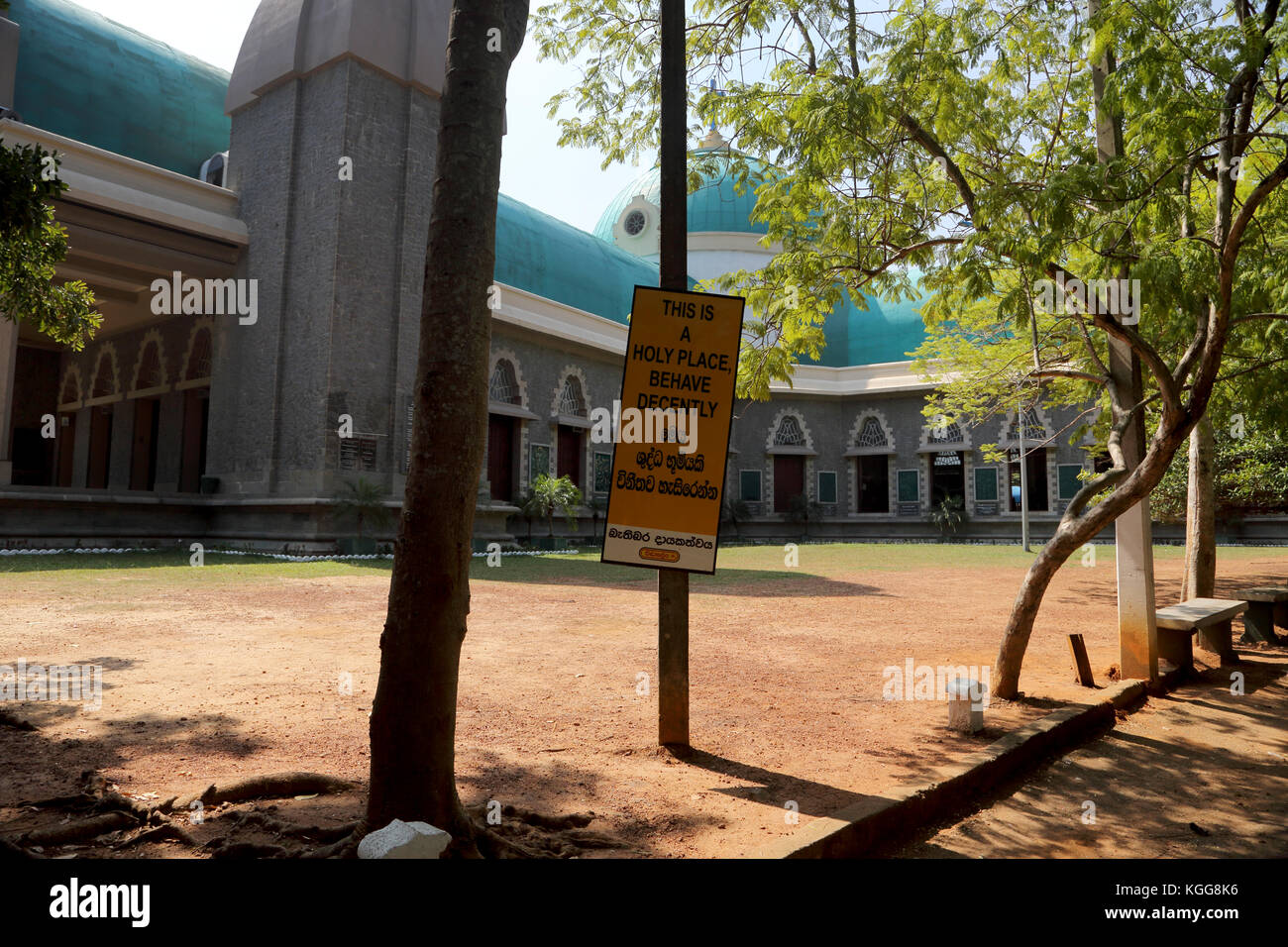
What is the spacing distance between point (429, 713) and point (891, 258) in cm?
604

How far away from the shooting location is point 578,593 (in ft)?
41.5

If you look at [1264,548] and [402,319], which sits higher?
[402,319]

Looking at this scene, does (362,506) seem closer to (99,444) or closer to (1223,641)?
(1223,641)

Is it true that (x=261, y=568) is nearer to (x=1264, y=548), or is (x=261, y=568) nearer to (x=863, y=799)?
(x=863, y=799)

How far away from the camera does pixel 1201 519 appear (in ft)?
33.1

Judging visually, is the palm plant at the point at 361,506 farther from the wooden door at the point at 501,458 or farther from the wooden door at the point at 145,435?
the wooden door at the point at 145,435

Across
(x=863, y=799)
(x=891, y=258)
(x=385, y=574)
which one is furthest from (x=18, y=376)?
(x=863, y=799)

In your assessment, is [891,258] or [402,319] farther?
[402,319]

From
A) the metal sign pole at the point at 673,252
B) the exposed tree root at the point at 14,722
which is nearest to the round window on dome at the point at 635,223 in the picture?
the metal sign pole at the point at 673,252

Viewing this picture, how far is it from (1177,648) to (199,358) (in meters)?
24.6

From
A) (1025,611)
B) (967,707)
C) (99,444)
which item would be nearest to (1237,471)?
(1025,611)

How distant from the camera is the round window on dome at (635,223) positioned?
38.0m

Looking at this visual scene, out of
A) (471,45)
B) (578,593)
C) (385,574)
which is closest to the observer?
(471,45)

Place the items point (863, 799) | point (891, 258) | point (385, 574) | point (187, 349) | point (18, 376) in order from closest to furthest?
point (863, 799)
point (891, 258)
point (385, 574)
point (187, 349)
point (18, 376)
